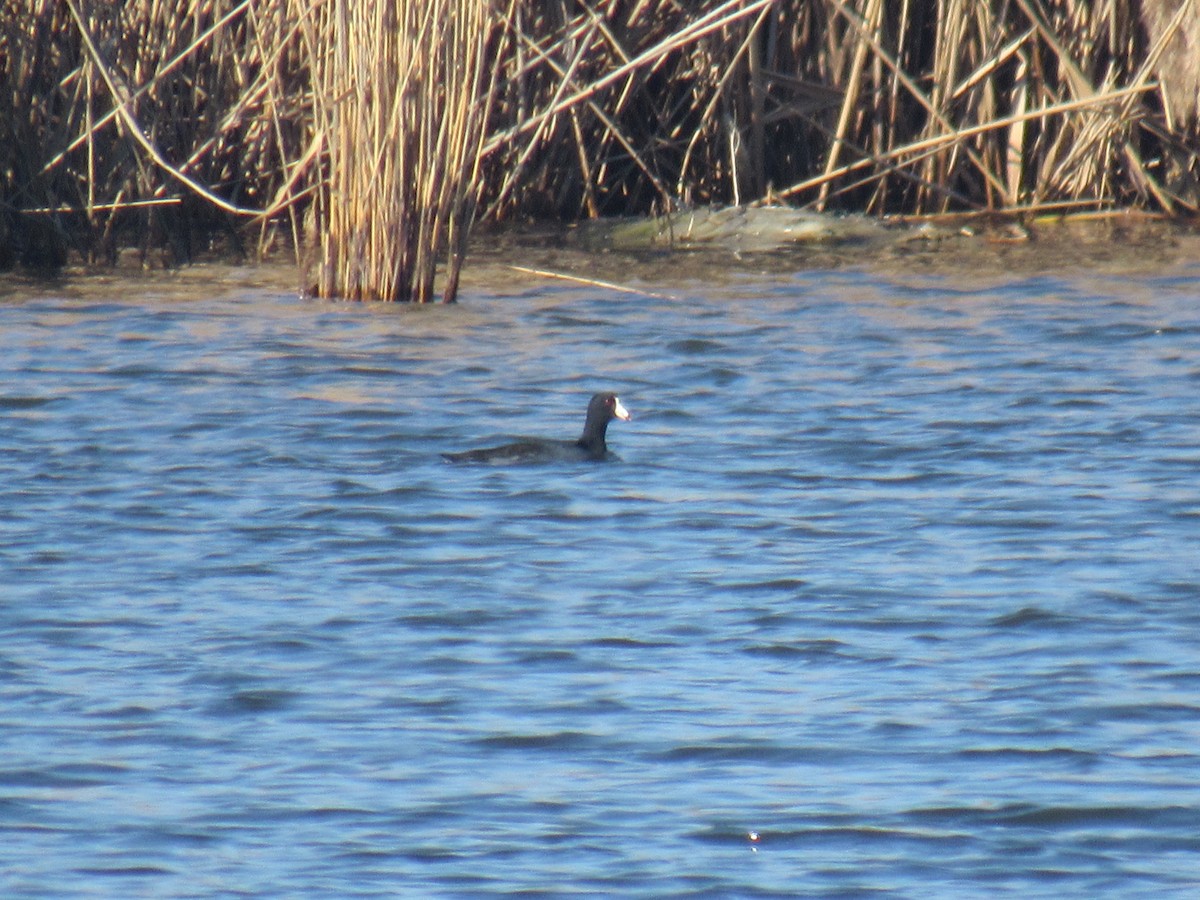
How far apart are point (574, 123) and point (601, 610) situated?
7128 millimetres

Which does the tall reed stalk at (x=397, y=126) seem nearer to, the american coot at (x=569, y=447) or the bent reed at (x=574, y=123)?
the bent reed at (x=574, y=123)

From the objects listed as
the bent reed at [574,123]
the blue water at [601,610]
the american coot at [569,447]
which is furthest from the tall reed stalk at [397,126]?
the american coot at [569,447]

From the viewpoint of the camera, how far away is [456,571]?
631 centimetres

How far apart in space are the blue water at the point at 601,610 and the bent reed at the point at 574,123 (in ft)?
2.86

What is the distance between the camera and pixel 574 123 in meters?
12.6

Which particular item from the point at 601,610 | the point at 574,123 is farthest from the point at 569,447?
the point at 574,123

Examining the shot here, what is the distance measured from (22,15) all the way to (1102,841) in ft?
28.3

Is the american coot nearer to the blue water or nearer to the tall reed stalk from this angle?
the blue water

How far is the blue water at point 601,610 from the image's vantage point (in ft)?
13.6

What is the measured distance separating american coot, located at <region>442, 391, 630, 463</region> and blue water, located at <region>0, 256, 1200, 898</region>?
58 millimetres

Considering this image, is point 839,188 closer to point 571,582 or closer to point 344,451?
point 344,451

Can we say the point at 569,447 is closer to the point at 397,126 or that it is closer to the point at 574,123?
the point at 397,126

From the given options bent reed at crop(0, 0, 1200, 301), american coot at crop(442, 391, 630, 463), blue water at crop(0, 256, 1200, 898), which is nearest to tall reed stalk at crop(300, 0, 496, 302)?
bent reed at crop(0, 0, 1200, 301)

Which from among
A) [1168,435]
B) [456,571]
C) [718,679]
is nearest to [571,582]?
[456,571]
